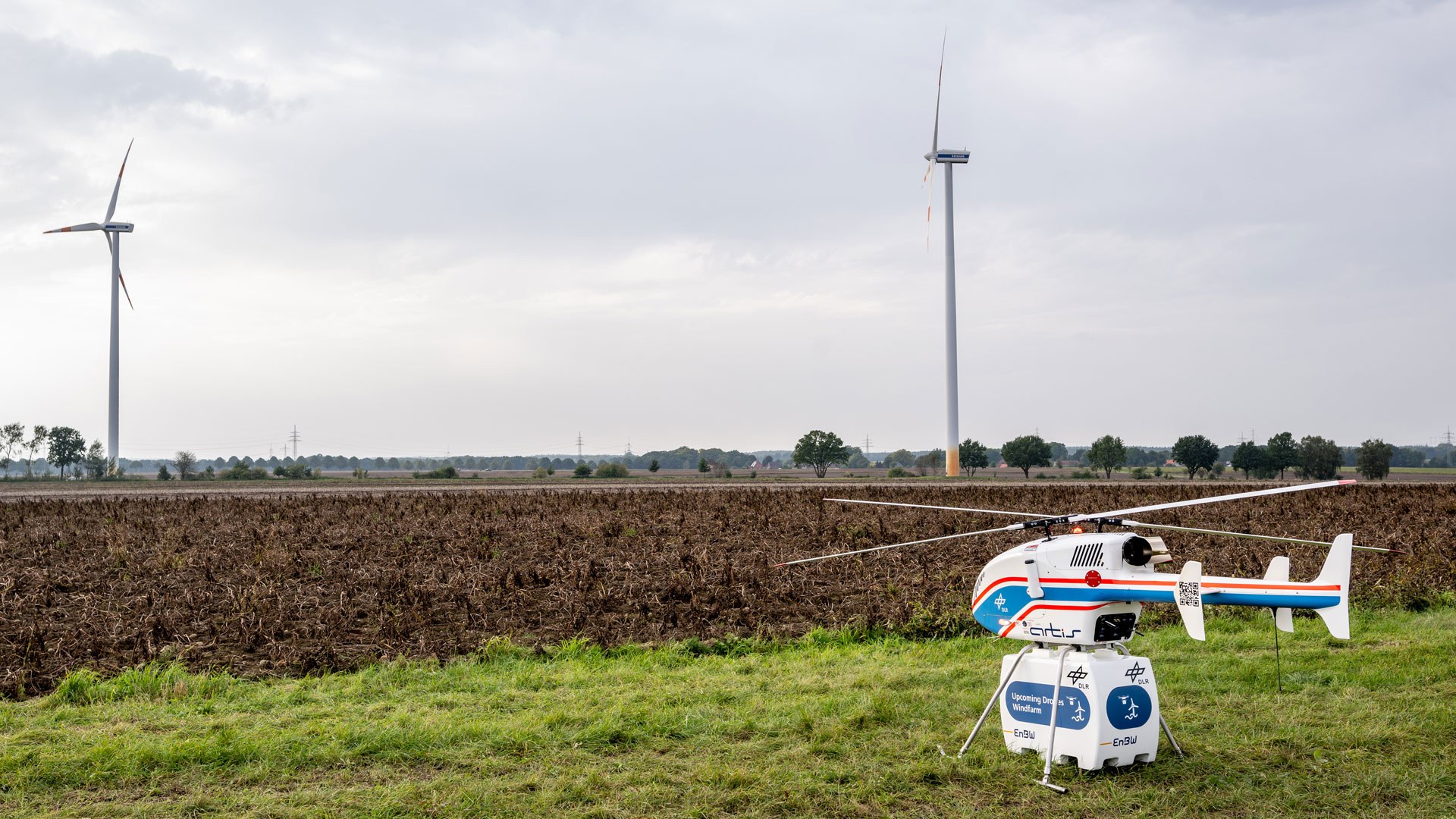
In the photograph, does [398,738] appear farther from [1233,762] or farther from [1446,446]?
[1446,446]

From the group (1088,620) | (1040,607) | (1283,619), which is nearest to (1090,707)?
(1088,620)

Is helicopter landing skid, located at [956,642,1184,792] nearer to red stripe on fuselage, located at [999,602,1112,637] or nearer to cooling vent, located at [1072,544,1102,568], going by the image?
red stripe on fuselage, located at [999,602,1112,637]

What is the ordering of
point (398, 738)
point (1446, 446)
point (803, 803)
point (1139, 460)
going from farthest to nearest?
point (1446, 446)
point (1139, 460)
point (398, 738)
point (803, 803)

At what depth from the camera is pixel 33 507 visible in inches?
1205

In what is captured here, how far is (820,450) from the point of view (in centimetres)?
10950

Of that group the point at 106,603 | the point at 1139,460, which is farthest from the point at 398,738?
the point at 1139,460

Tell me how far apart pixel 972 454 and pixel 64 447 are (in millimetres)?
99476

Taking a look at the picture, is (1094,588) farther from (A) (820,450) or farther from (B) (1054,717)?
(A) (820,450)

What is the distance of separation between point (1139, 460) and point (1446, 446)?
70396 mm

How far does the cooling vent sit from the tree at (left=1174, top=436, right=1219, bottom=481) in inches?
4014

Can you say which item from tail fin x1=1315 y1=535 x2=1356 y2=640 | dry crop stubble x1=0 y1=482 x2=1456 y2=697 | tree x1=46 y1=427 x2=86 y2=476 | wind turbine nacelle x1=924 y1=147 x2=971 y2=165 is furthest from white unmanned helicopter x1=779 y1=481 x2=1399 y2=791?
tree x1=46 y1=427 x2=86 y2=476

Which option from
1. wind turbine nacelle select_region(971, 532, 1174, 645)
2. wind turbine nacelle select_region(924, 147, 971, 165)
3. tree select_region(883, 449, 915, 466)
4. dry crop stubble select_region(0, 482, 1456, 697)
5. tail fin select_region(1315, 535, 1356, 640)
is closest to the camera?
tail fin select_region(1315, 535, 1356, 640)

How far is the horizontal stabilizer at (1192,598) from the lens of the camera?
6.66 metres

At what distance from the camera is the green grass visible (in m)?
7.24
